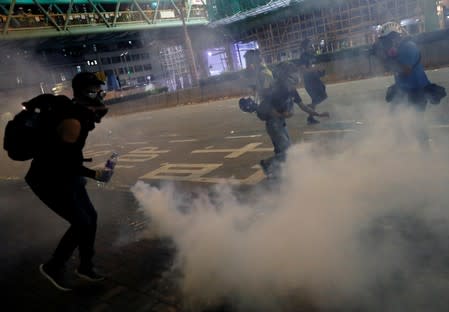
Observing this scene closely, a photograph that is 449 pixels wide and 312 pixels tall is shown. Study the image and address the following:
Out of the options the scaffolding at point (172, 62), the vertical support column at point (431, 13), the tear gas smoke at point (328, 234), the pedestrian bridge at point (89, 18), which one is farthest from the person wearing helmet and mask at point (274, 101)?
the scaffolding at point (172, 62)

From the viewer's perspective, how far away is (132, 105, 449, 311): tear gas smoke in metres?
2.45

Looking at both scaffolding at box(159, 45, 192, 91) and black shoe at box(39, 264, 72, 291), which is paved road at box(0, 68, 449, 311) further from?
scaffolding at box(159, 45, 192, 91)

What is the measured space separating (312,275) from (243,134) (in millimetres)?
6121

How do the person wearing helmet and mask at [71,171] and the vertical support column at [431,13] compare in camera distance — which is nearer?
the person wearing helmet and mask at [71,171]

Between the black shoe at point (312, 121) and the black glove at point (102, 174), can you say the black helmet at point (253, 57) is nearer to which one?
the black glove at point (102, 174)

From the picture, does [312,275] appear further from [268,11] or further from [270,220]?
[268,11]

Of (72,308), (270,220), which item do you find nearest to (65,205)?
(72,308)

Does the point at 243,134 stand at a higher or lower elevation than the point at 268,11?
lower

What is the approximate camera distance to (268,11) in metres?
23.1

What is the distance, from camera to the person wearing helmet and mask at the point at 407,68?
418 centimetres

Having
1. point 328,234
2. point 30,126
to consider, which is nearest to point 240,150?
point 328,234

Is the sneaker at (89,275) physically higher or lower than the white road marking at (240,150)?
lower

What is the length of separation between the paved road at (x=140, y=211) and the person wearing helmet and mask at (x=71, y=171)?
1.15ft

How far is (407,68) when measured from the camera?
13.8ft
